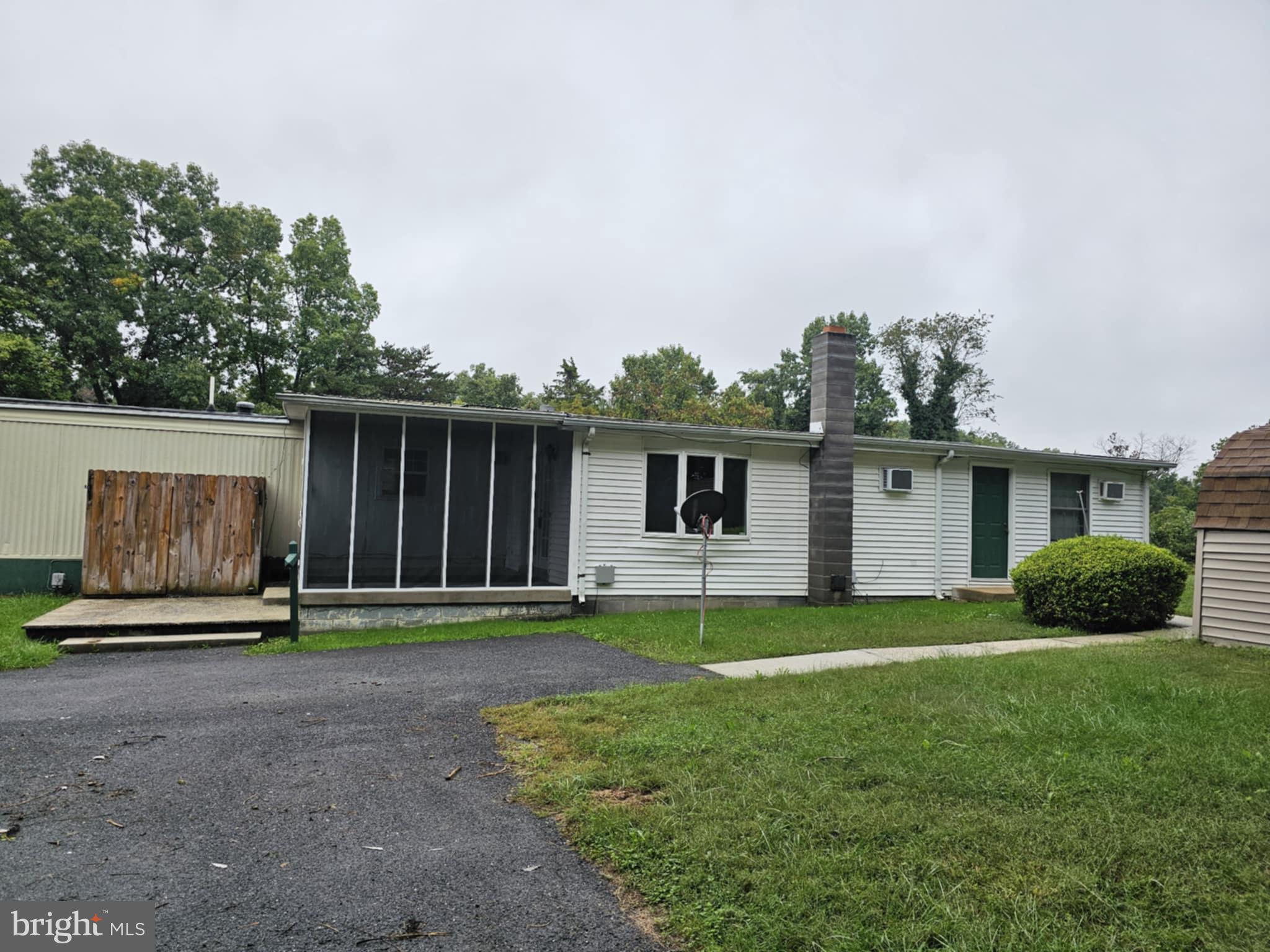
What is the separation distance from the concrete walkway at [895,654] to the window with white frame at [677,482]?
390cm

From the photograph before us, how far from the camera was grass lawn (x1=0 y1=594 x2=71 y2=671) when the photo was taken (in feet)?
22.4

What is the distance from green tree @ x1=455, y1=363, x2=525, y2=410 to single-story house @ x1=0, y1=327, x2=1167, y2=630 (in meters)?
28.0

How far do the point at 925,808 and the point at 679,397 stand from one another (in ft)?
123

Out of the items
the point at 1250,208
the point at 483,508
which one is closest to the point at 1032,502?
the point at 1250,208

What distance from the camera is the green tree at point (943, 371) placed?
34.8 meters

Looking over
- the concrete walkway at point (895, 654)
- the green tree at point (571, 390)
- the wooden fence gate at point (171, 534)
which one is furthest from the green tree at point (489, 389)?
the concrete walkway at point (895, 654)

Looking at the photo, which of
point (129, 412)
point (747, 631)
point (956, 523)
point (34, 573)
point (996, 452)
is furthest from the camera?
point (956, 523)

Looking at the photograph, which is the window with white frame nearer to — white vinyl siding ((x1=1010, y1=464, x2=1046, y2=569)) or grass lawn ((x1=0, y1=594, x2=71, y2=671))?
white vinyl siding ((x1=1010, y1=464, x2=1046, y2=569))

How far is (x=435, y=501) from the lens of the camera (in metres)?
13.2

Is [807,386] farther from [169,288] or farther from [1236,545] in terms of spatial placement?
[1236,545]

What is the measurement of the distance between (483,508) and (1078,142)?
12878 millimetres

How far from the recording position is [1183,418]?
3195cm

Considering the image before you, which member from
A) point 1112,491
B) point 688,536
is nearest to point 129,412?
point 688,536

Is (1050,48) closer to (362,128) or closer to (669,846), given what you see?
(669,846)
